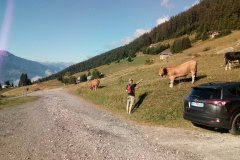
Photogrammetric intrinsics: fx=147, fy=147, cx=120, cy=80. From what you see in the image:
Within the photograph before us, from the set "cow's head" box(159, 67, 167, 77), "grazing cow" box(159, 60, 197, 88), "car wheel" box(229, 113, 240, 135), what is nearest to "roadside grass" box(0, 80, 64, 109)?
"cow's head" box(159, 67, 167, 77)

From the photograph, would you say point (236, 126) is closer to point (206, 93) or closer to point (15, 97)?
point (206, 93)

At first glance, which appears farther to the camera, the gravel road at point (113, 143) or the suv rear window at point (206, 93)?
the suv rear window at point (206, 93)

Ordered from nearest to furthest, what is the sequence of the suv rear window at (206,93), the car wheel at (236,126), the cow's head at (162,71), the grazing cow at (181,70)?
the car wheel at (236,126)
the suv rear window at (206,93)
the grazing cow at (181,70)
the cow's head at (162,71)

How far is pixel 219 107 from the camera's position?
6.21m

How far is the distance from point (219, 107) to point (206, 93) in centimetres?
85

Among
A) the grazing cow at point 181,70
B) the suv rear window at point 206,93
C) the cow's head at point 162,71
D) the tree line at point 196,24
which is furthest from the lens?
the tree line at point 196,24

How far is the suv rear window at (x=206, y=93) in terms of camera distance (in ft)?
21.4

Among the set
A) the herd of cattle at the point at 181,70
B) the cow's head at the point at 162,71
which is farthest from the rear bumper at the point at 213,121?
the cow's head at the point at 162,71

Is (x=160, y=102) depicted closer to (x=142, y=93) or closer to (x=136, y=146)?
(x=142, y=93)

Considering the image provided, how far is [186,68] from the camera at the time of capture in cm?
1501

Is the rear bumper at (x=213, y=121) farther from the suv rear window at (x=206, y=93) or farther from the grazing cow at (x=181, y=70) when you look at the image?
the grazing cow at (x=181, y=70)

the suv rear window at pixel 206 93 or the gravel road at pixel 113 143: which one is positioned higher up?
the suv rear window at pixel 206 93

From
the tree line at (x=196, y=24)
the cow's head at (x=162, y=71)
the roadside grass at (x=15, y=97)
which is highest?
the tree line at (x=196, y=24)

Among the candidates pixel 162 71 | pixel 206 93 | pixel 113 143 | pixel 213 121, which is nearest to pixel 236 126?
pixel 213 121
